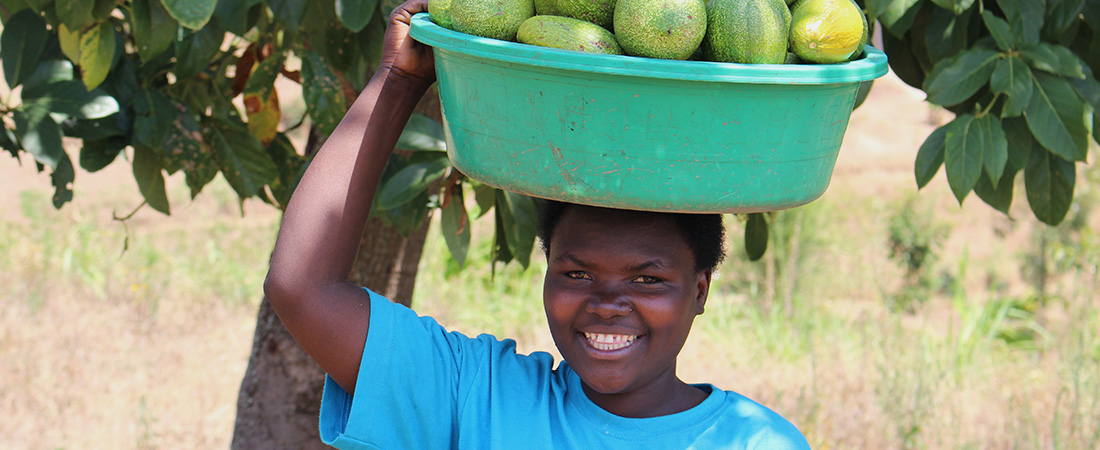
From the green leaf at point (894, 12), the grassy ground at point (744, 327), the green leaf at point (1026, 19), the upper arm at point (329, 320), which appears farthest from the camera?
the grassy ground at point (744, 327)

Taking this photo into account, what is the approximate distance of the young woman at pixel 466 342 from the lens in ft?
4.64

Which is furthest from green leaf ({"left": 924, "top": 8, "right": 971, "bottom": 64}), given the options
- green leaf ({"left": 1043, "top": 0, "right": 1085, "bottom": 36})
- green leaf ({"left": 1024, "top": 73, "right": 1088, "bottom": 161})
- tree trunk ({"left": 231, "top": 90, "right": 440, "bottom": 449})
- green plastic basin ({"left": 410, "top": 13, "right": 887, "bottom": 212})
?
Result: tree trunk ({"left": 231, "top": 90, "right": 440, "bottom": 449})

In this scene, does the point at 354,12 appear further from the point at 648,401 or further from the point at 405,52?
the point at 648,401

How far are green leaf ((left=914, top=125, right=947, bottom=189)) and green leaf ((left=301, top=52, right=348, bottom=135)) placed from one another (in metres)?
1.14

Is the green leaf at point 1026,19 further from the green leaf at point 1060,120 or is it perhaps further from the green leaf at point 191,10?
the green leaf at point 191,10

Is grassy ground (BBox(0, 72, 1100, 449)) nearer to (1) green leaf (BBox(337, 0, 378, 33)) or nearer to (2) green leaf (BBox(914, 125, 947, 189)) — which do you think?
(1) green leaf (BBox(337, 0, 378, 33))

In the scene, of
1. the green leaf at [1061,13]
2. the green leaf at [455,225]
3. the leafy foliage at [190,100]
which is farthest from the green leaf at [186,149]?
the green leaf at [1061,13]

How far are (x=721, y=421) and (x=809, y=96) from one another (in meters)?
0.57

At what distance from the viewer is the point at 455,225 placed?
6.66ft

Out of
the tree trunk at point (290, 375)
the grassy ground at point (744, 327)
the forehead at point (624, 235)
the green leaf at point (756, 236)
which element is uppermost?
the forehead at point (624, 235)

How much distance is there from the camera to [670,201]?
118cm

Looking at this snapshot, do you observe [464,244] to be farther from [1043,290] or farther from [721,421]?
[1043,290]

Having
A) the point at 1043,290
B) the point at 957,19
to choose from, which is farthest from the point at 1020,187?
the point at 957,19

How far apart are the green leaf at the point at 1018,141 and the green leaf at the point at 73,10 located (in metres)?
1.70
